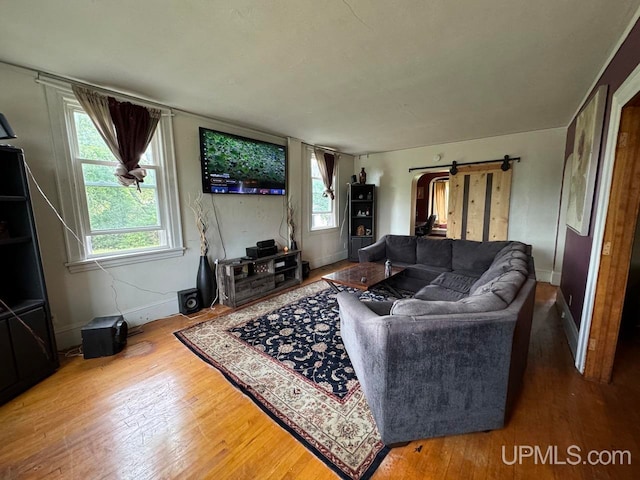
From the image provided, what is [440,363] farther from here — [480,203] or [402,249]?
[480,203]

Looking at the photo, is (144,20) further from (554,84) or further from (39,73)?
(554,84)

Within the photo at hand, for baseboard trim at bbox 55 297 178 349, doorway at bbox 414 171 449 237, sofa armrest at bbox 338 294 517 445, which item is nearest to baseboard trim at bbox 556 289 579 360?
sofa armrest at bbox 338 294 517 445

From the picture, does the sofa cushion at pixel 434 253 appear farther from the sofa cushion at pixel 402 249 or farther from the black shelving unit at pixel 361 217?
the black shelving unit at pixel 361 217

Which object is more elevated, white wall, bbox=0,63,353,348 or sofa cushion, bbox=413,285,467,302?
white wall, bbox=0,63,353,348

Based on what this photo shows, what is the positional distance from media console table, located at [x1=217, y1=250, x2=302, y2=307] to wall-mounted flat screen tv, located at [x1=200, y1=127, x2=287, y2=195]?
1.04 m

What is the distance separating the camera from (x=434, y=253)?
390 centimetres

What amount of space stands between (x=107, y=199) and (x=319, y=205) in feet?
11.4

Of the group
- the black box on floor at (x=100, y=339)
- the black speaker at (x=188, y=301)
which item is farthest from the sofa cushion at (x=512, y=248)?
the black box on floor at (x=100, y=339)

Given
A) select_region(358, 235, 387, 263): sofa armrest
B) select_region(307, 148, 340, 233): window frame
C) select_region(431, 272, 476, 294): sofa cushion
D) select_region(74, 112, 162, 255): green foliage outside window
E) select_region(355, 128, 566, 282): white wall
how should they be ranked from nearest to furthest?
select_region(74, 112, 162, 255): green foliage outside window → select_region(431, 272, 476, 294): sofa cushion → select_region(355, 128, 566, 282): white wall → select_region(358, 235, 387, 263): sofa armrest → select_region(307, 148, 340, 233): window frame

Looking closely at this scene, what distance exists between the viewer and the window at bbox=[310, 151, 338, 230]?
16.8 feet

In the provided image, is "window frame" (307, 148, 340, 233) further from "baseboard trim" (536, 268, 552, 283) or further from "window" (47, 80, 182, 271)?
"baseboard trim" (536, 268, 552, 283)

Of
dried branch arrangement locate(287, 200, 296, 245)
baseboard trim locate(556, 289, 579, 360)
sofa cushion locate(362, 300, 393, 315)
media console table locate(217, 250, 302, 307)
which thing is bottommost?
baseboard trim locate(556, 289, 579, 360)

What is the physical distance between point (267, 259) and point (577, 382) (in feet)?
10.9

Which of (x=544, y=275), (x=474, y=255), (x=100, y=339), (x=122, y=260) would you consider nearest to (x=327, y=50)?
(x=122, y=260)
